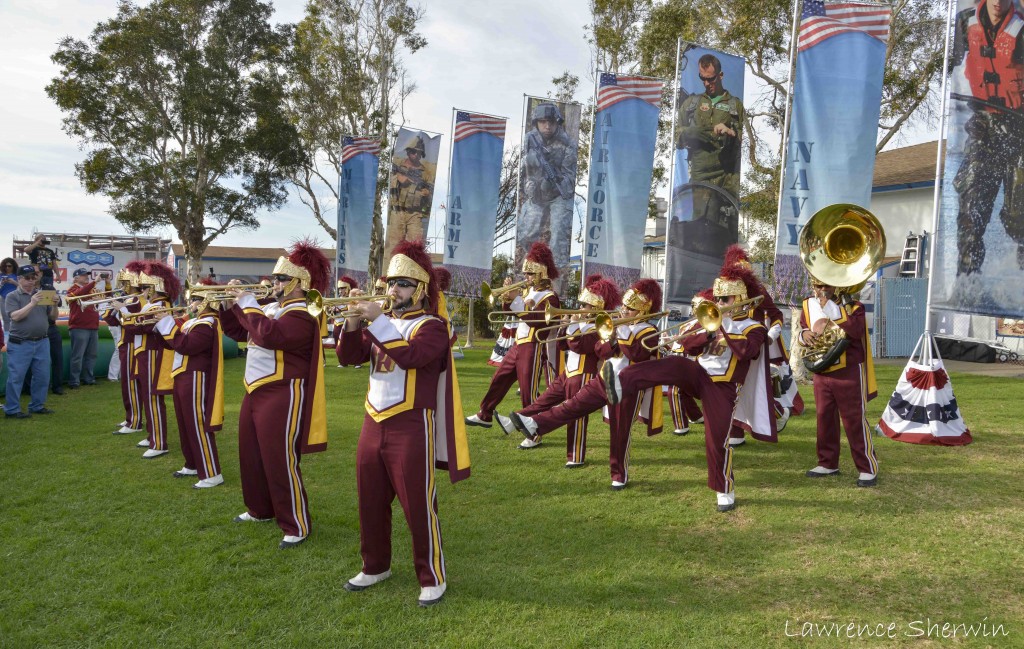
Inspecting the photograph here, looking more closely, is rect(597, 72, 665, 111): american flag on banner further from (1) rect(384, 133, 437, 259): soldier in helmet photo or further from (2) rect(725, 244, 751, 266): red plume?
(2) rect(725, 244, 751, 266): red plume

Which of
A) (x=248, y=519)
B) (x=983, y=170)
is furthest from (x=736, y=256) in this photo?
(x=248, y=519)

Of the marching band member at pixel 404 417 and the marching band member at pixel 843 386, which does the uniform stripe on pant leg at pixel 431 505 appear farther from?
the marching band member at pixel 843 386

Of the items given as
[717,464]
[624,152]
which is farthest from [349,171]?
[717,464]

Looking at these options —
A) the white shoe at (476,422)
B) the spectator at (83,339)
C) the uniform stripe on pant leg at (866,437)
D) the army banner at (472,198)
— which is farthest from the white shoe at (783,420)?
the spectator at (83,339)

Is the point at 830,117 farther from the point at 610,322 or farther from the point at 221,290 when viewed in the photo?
the point at 221,290

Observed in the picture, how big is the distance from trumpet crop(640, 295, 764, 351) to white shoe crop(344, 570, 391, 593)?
9.52ft

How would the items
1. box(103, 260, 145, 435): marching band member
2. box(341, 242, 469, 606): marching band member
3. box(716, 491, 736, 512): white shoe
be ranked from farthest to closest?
box(103, 260, 145, 435): marching band member, box(716, 491, 736, 512): white shoe, box(341, 242, 469, 606): marching band member

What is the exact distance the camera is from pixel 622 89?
1325 centimetres

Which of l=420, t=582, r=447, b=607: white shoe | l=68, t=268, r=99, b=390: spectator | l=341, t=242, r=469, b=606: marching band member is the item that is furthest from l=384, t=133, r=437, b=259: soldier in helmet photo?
l=420, t=582, r=447, b=607: white shoe

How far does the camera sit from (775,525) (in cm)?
515

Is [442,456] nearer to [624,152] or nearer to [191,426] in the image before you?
[191,426]

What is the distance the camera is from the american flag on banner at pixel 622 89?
1325 cm

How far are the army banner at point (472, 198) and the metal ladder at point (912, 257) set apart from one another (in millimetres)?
12832

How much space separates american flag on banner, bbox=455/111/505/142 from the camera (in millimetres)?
15914
